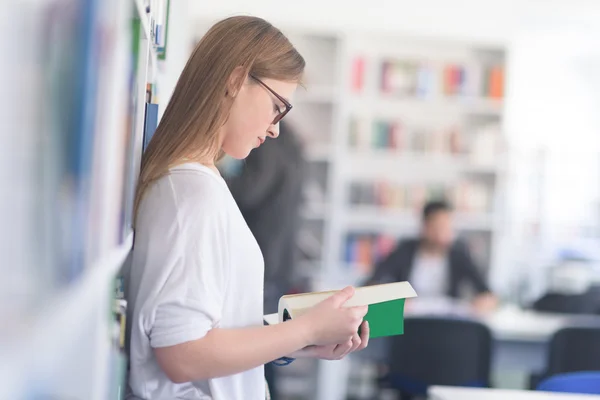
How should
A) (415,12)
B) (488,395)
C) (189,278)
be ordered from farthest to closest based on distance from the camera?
(415,12), (488,395), (189,278)

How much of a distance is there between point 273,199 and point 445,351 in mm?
1101

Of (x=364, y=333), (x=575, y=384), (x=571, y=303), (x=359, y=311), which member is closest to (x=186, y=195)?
(x=359, y=311)

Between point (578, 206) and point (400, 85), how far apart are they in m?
3.43

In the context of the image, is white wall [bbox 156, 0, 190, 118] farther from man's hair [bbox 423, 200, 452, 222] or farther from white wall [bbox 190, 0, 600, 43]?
white wall [bbox 190, 0, 600, 43]

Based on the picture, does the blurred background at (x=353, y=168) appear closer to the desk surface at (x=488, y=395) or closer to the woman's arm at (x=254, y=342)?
the woman's arm at (x=254, y=342)

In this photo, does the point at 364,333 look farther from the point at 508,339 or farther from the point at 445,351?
the point at 508,339

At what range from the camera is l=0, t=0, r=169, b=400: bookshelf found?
444mm

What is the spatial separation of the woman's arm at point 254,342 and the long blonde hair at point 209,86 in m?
0.28

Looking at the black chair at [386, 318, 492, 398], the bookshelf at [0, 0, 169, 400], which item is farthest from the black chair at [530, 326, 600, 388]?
the bookshelf at [0, 0, 169, 400]

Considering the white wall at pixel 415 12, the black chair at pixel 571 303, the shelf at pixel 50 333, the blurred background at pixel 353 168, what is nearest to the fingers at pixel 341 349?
the blurred background at pixel 353 168

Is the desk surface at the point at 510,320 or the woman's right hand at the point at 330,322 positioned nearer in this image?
the woman's right hand at the point at 330,322

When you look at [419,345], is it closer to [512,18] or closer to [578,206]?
[512,18]

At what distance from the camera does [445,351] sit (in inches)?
130

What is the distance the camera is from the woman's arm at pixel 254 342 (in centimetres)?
105
